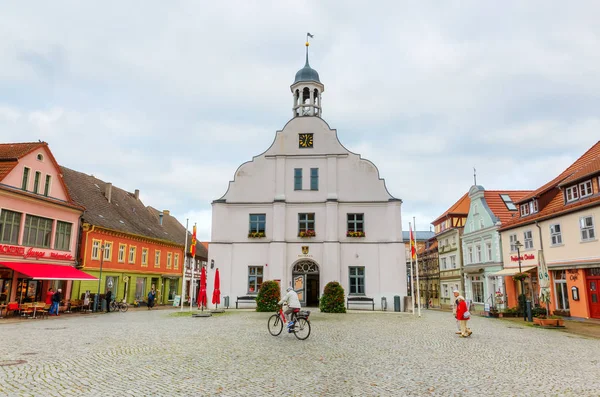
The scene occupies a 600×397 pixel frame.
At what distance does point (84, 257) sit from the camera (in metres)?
32.8

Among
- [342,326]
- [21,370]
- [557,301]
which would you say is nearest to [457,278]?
[557,301]

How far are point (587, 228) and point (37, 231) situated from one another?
33261 mm

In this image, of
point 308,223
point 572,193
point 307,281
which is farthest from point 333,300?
point 572,193

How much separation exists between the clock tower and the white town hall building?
1350mm

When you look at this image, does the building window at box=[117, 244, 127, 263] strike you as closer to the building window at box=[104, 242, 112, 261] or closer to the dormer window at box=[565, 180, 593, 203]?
the building window at box=[104, 242, 112, 261]

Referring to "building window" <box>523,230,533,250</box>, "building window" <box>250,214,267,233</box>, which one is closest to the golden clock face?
"building window" <box>250,214,267,233</box>

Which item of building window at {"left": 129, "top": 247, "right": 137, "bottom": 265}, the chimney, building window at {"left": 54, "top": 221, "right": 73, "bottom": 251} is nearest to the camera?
building window at {"left": 54, "top": 221, "right": 73, "bottom": 251}

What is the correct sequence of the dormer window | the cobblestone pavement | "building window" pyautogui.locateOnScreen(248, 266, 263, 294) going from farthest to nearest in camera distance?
"building window" pyautogui.locateOnScreen(248, 266, 263, 294)
the dormer window
the cobblestone pavement

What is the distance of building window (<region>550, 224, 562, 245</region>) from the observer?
87.7 feet

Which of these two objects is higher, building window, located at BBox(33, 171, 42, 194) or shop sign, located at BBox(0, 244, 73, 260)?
building window, located at BBox(33, 171, 42, 194)

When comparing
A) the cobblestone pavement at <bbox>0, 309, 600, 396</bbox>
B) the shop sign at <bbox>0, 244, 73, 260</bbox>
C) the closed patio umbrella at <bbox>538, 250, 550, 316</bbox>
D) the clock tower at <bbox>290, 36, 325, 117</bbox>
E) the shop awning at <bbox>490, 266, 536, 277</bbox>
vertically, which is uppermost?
the clock tower at <bbox>290, 36, 325, 117</bbox>

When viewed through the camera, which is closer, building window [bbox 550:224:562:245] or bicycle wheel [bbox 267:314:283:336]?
bicycle wheel [bbox 267:314:283:336]

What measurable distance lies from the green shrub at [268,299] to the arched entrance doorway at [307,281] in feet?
18.1

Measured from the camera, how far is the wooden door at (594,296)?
23.4 metres
